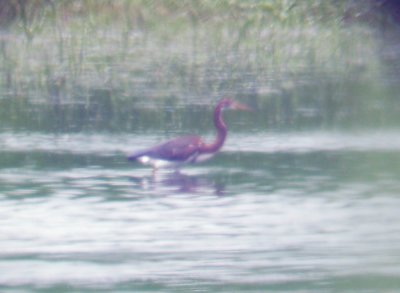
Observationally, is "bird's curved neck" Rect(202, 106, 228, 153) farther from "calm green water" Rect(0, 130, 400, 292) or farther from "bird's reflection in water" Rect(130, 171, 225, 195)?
"bird's reflection in water" Rect(130, 171, 225, 195)

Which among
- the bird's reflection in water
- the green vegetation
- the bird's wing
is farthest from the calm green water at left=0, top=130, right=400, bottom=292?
the green vegetation

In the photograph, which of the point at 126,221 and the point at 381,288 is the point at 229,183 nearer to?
the point at 126,221

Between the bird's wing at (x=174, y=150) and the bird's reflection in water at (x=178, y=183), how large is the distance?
0.13m

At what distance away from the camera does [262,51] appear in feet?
62.1

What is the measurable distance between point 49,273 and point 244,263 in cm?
100

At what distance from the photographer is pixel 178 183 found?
984 centimetres

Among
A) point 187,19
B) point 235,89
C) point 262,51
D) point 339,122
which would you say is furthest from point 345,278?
point 187,19

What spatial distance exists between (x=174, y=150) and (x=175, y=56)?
810cm

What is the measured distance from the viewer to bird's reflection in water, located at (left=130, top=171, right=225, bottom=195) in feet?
31.0

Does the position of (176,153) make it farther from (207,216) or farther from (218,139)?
(207,216)

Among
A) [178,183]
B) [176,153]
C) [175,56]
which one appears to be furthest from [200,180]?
[175,56]

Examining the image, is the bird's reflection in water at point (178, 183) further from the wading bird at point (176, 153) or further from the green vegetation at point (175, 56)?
the green vegetation at point (175, 56)

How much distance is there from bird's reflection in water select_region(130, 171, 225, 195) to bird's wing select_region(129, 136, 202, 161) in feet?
Answer: 0.44

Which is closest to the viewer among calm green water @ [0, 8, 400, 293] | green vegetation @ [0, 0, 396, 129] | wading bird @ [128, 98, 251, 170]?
calm green water @ [0, 8, 400, 293]
